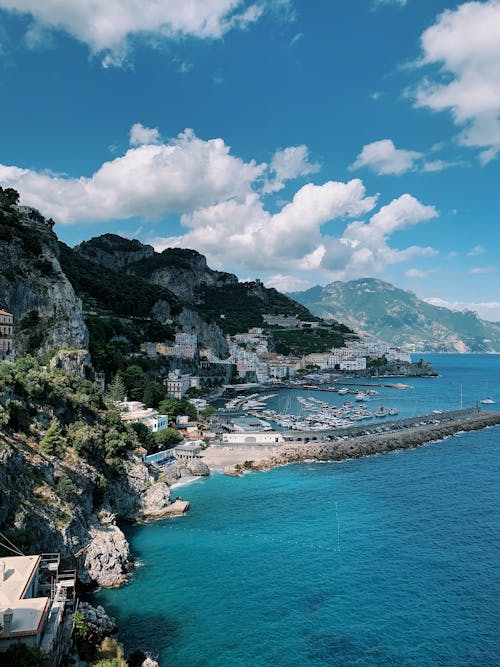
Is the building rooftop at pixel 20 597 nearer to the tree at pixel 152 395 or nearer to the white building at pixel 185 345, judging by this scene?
the tree at pixel 152 395

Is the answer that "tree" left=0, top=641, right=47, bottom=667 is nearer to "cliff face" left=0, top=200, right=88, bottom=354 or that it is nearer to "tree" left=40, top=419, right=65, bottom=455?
"tree" left=40, top=419, right=65, bottom=455

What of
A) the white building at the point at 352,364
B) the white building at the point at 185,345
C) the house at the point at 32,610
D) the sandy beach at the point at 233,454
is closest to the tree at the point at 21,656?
the house at the point at 32,610

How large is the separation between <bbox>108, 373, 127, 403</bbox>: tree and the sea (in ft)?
58.5

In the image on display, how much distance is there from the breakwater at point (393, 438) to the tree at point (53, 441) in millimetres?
26576

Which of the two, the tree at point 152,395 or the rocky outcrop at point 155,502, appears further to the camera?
the tree at point 152,395

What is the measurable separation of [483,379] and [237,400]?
297ft

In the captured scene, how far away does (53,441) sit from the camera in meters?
30.7

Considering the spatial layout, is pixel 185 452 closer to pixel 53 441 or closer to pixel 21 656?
pixel 53 441

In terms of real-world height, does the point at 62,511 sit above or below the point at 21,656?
below

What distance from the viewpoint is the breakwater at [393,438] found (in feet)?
182

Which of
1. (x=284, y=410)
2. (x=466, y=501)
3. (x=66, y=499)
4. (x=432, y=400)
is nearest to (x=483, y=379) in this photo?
(x=432, y=400)

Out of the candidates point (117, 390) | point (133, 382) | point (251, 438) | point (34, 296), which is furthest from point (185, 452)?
point (34, 296)

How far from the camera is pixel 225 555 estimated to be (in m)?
30.3

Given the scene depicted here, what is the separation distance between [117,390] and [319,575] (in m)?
37.5
